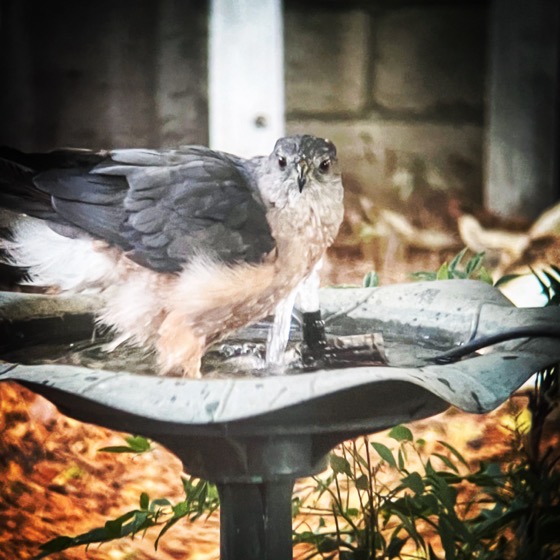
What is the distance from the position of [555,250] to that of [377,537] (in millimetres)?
446

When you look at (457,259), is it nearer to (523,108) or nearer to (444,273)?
(444,273)

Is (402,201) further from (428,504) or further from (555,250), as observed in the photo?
(428,504)

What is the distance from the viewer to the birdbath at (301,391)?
0.75 m

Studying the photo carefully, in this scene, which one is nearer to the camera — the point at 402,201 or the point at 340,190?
the point at 340,190

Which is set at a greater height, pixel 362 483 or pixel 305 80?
pixel 305 80

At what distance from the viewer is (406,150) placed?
3.59 feet

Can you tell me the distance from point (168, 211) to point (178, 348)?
16 centimetres

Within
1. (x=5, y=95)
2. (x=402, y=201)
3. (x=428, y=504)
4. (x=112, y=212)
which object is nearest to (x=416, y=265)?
(x=402, y=201)

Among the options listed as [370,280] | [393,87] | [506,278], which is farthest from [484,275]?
[393,87]

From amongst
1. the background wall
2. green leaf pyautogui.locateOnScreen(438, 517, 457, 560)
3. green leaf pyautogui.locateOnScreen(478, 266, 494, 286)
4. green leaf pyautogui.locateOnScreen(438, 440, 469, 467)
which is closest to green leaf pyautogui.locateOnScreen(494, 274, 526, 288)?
green leaf pyautogui.locateOnScreen(478, 266, 494, 286)

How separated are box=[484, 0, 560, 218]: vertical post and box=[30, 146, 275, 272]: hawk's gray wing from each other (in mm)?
351

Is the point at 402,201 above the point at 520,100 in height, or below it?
below

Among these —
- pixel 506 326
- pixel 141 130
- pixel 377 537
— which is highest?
pixel 141 130

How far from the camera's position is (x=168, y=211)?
933 millimetres
